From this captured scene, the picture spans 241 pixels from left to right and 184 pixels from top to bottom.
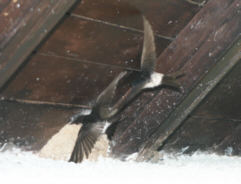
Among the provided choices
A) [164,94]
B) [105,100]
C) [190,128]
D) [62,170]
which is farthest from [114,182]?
[190,128]

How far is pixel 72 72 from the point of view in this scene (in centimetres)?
171

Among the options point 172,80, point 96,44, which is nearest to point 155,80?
point 172,80

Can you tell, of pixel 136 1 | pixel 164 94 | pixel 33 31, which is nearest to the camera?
pixel 33 31

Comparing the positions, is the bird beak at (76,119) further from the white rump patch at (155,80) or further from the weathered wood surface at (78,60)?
the white rump patch at (155,80)

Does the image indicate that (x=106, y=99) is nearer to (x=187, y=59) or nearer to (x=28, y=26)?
(x=187, y=59)

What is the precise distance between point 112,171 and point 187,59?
0.60 meters

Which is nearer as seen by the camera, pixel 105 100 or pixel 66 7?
pixel 66 7

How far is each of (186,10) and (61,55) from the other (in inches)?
20.9

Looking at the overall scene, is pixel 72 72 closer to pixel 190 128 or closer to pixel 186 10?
pixel 186 10

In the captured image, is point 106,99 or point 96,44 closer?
point 96,44

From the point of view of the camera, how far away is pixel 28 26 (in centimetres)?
129

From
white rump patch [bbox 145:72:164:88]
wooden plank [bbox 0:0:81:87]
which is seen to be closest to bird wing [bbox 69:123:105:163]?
white rump patch [bbox 145:72:164:88]

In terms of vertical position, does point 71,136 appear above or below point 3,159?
above

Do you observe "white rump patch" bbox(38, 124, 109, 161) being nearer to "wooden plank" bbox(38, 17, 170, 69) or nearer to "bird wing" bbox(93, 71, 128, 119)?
"bird wing" bbox(93, 71, 128, 119)
